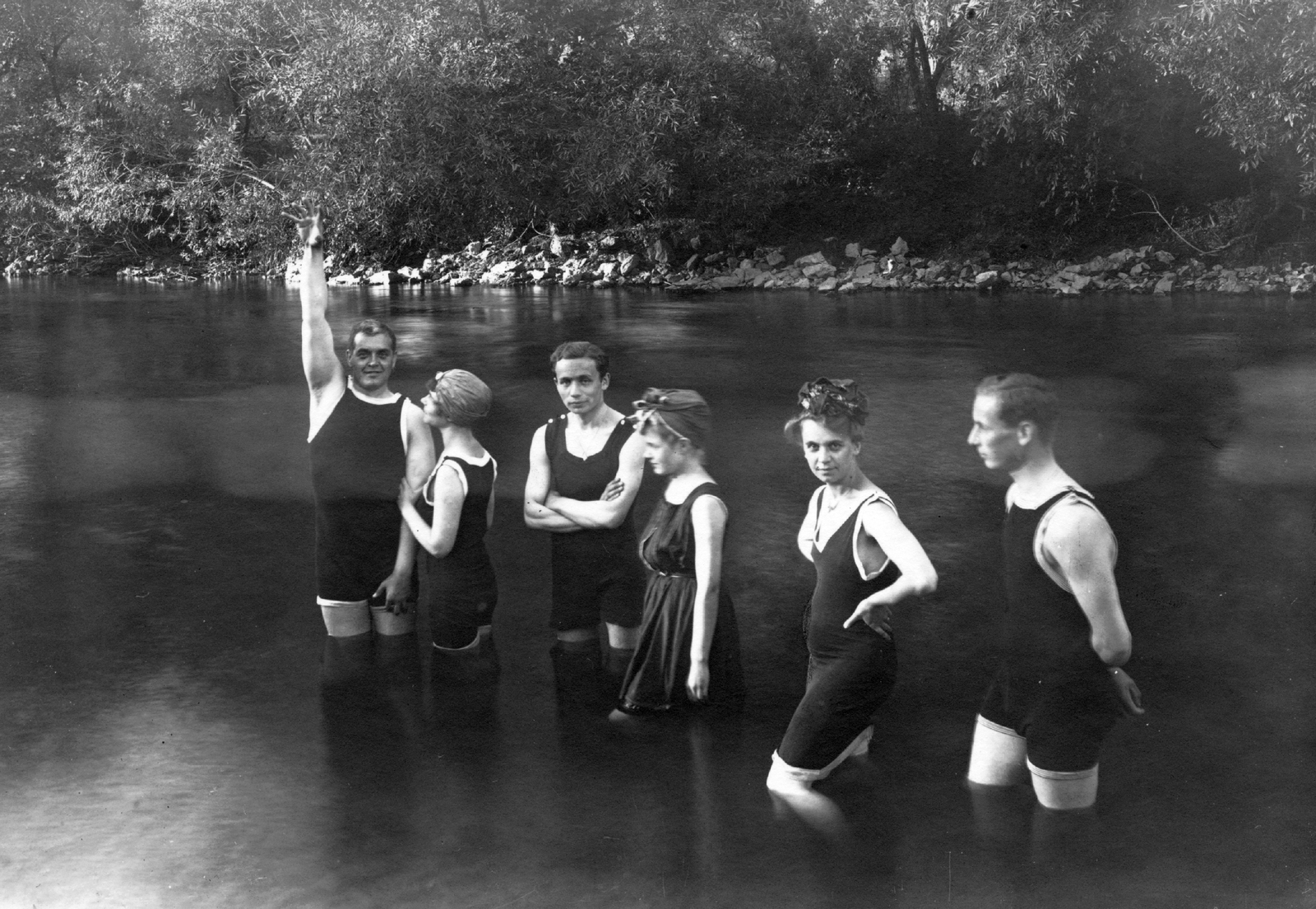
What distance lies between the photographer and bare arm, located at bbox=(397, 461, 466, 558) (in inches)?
222

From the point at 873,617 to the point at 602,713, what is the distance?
152 centimetres

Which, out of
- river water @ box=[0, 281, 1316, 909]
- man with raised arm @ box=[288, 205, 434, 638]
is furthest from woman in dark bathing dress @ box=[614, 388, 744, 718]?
man with raised arm @ box=[288, 205, 434, 638]

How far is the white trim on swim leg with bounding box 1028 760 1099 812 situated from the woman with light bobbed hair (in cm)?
246

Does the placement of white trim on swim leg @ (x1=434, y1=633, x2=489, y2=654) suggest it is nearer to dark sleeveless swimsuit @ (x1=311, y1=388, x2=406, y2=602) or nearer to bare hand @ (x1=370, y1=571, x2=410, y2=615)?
bare hand @ (x1=370, y1=571, x2=410, y2=615)

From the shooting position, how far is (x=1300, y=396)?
13.1 metres

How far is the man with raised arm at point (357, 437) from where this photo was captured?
5766 millimetres

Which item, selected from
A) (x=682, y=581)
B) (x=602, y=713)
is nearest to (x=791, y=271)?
(x=602, y=713)

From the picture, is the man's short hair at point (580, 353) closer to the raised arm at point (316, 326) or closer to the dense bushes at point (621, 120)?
the raised arm at point (316, 326)

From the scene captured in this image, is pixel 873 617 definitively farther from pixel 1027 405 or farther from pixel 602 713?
pixel 602 713

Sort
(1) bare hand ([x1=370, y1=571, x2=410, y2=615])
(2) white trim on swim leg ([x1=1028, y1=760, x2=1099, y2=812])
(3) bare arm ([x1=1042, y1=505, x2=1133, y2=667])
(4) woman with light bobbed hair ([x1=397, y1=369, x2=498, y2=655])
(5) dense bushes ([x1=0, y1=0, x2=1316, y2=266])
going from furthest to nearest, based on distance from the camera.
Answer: (5) dense bushes ([x1=0, y1=0, x2=1316, y2=266]) → (1) bare hand ([x1=370, y1=571, x2=410, y2=615]) → (4) woman with light bobbed hair ([x1=397, y1=369, x2=498, y2=655]) → (2) white trim on swim leg ([x1=1028, y1=760, x2=1099, y2=812]) → (3) bare arm ([x1=1042, y1=505, x2=1133, y2=667])

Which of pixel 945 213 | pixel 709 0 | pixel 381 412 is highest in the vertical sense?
pixel 709 0

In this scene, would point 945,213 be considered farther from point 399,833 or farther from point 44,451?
point 399,833

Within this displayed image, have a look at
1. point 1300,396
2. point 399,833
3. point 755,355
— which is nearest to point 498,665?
point 399,833

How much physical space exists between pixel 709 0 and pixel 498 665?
2577 centimetres
